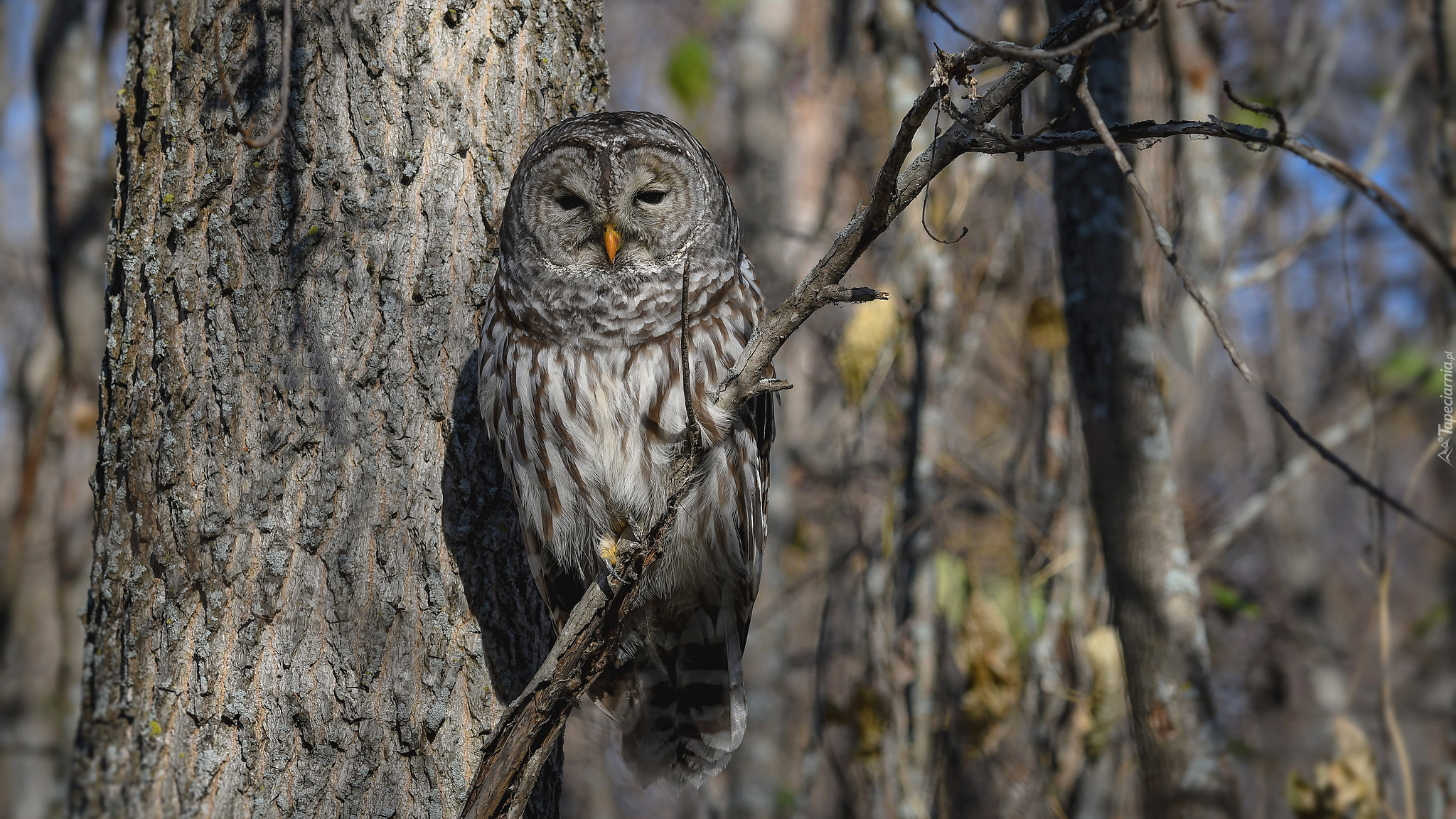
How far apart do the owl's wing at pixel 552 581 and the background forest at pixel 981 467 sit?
1.47 meters

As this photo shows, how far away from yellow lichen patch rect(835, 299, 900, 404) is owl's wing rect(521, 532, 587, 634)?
168cm

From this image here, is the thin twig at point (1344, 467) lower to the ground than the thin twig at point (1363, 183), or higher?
lower

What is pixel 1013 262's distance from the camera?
5.93m

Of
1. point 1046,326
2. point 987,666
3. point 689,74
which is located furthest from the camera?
point 689,74

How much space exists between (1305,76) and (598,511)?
5521 millimetres

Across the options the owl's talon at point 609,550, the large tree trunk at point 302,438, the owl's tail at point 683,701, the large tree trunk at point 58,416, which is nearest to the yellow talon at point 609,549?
the owl's talon at point 609,550

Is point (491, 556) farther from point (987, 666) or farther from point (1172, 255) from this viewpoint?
point (987, 666)

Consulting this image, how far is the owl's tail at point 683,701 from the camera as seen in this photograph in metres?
3.16

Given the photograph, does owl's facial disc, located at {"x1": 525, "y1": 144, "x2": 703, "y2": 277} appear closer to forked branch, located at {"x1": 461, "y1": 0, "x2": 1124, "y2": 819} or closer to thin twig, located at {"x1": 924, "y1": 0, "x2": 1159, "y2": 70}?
forked branch, located at {"x1": 461, "y1": 0, "x2": 1124, "y2": 819}

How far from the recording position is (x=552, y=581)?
2848 mm

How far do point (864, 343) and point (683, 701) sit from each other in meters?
1.67

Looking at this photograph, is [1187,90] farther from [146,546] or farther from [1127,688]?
[146,546]

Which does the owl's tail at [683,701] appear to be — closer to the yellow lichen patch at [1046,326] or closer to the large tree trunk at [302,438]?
the large tree trunk at [302,438]

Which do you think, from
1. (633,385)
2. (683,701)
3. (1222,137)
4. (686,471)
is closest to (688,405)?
(686,471)
